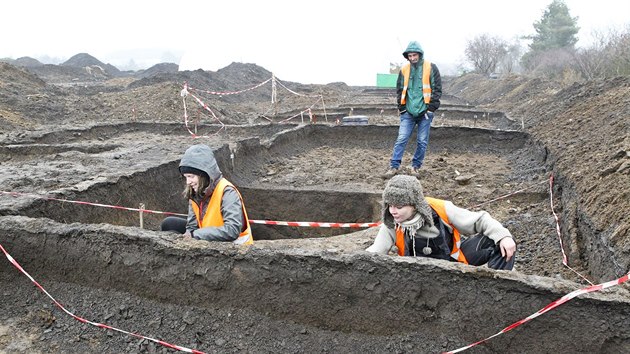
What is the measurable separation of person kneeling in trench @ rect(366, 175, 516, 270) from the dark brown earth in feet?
0.88

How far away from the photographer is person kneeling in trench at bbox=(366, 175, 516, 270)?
2.84 metres

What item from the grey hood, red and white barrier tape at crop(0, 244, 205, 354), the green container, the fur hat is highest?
the green container

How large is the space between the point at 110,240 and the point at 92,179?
2.45m

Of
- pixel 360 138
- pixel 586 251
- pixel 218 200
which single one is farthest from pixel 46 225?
pixel 360 138

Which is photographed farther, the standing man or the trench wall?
the standing man

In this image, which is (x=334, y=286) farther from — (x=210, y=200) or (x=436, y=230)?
(x=210, y=200)

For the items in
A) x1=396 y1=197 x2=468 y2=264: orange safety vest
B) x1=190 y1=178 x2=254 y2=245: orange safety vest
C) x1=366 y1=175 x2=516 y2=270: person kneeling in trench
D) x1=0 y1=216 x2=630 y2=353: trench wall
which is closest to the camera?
x1=0 y1=216 x2=630 y2=353: trench wall

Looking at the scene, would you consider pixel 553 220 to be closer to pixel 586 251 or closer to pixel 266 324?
pixel 586 251

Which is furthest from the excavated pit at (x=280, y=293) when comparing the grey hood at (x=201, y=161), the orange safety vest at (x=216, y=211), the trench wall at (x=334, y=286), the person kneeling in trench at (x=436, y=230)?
the grey hood at (x=201, y=161)

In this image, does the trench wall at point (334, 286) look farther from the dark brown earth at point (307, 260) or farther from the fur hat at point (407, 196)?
the fur hat at point (407, 196)

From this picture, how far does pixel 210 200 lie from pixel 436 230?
Result: 1667 millimetres

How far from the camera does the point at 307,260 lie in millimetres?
2957

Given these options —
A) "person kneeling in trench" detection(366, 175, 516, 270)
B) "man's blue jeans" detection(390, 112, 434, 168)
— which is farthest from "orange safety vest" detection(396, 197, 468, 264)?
"man's blue jeans" detection(390, 112, 434, 168)

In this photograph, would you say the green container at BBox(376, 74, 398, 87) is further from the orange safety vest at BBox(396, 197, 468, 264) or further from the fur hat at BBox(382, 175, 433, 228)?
the fur hat at BBox(382, 175, 433, 228)
